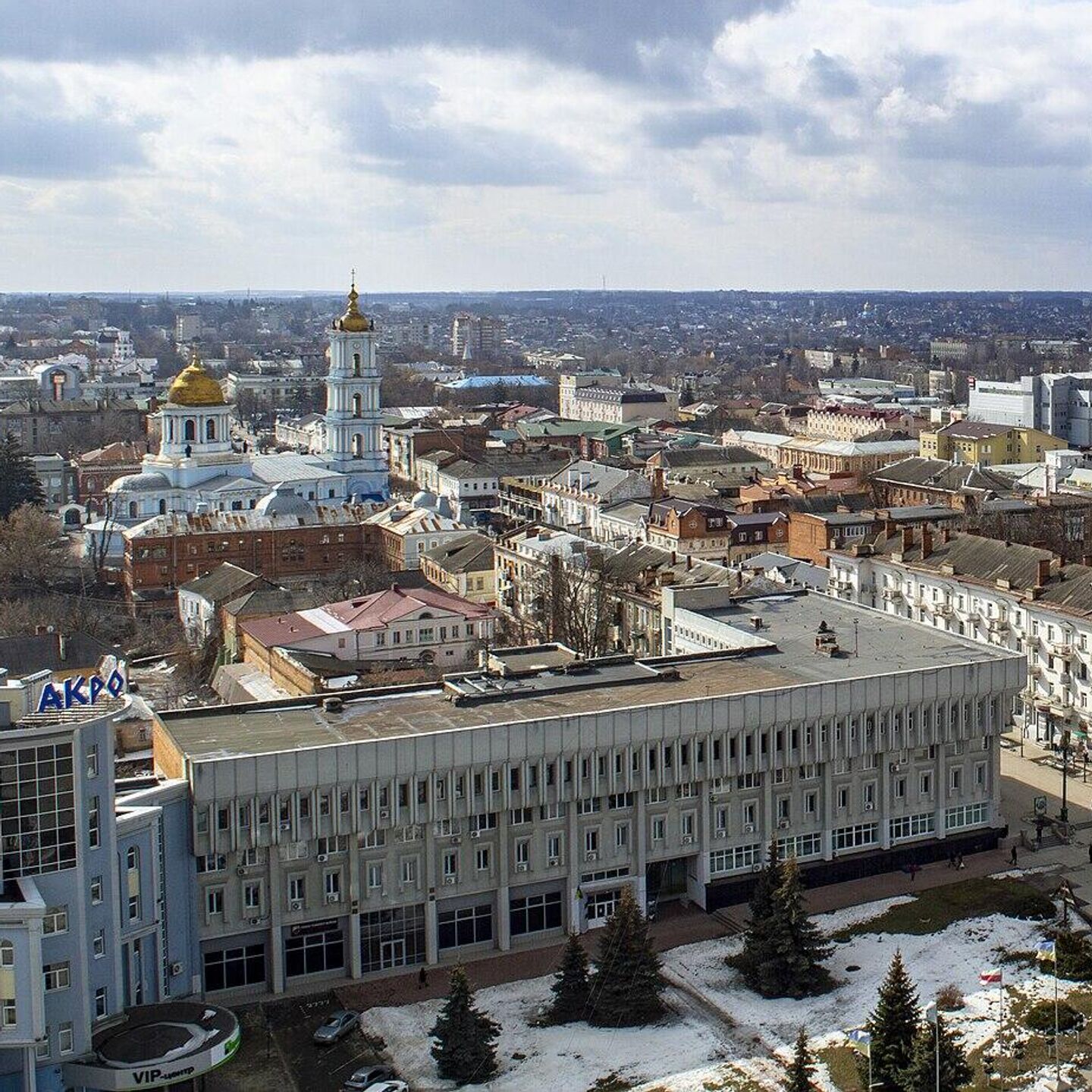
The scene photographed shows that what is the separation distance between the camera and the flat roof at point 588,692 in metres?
44.6

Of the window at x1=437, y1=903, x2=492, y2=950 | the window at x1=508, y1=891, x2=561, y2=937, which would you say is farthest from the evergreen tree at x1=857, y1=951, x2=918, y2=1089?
the window at x1=437, y1=903, x2=492, y2=950

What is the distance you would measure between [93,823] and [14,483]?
82.3 meters

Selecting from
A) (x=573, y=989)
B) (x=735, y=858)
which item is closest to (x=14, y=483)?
(x=735, y=858)

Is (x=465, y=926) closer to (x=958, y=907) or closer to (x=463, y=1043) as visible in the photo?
(x=463, y=1043)

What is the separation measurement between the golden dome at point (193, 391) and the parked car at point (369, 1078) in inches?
3080

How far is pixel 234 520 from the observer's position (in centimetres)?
9638

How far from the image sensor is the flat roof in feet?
146

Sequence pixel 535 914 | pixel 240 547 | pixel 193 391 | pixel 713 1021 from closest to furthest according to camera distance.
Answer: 1. pixel 713 1021
2. pixel 535 914
3. pixel 240 547
4. pixel 193 391

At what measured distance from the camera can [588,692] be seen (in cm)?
4850

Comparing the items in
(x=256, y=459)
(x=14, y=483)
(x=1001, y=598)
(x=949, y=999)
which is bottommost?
(x=949, y=999)

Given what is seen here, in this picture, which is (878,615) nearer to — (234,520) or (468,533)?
(468,533)

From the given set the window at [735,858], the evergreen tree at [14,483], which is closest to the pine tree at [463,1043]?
the window at [735,858]

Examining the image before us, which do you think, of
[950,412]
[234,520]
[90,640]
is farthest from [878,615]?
[950,412]

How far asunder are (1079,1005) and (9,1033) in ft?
81.5
